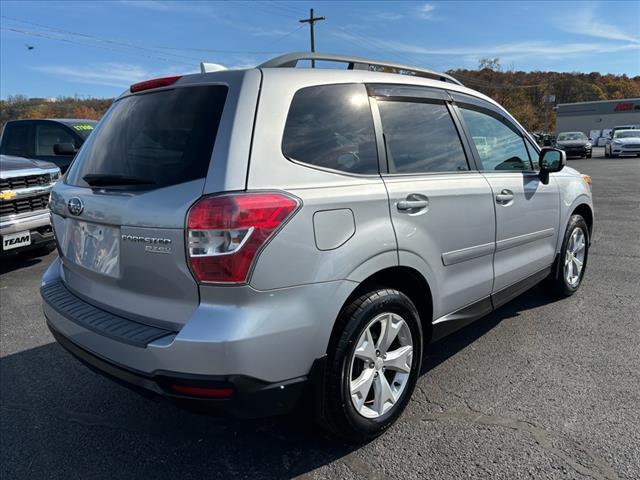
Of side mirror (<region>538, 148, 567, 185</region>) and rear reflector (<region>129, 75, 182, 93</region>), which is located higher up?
rear reflector (<region>129, 75, 182, 93</region>)

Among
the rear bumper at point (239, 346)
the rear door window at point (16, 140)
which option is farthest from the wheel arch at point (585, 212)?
the rear door window at point (16, 140)

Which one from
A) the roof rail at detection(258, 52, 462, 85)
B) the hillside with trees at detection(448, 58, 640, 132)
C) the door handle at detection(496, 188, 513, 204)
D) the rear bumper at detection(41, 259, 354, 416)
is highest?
the hillside with trees at detection(448, 58, 640, 132)

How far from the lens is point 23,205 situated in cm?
585

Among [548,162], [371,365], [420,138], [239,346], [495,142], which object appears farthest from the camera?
[548,162]

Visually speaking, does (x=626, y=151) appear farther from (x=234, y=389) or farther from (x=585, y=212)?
(x=234, y=389)

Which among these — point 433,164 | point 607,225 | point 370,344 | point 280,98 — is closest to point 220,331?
point 370,344

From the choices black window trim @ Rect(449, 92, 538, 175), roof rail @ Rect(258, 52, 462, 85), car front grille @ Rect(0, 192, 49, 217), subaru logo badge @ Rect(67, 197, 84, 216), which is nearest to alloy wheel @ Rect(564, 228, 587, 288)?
black window trim @ Rect(449, 92, 538, 175)

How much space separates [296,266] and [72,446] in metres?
1.66

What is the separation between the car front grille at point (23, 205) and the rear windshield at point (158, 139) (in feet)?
11.9

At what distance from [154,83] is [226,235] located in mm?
1065

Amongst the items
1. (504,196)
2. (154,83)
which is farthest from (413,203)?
(154,83)

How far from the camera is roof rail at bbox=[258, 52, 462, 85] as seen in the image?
2459 mm

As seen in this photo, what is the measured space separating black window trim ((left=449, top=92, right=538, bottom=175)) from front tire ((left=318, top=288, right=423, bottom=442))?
1268 mm

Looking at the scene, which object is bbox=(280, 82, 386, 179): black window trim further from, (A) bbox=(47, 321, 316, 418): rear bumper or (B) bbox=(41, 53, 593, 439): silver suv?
(A) bbox=(47, 321, 316, 418): rear bumper
